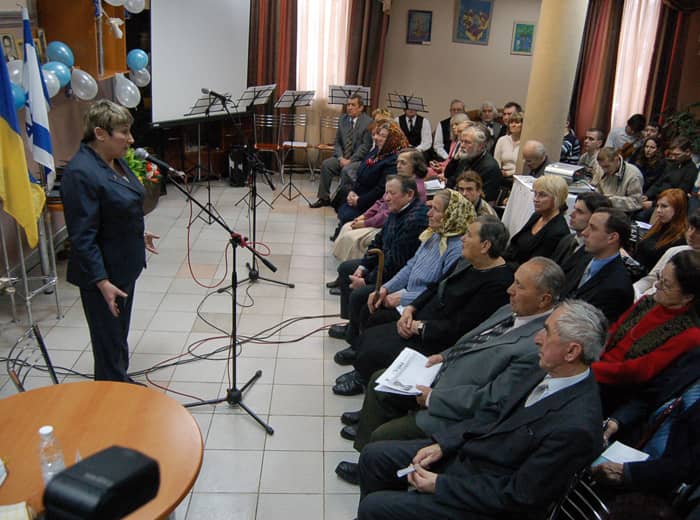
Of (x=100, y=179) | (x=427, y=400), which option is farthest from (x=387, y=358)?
(x=100, y=179)

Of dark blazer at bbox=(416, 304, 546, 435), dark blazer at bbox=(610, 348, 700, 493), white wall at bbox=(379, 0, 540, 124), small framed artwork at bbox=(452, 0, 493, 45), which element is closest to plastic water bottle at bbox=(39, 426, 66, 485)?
dark blazer at bbox=(416, 304, 546, 435)

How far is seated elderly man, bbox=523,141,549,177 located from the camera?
16.5ft

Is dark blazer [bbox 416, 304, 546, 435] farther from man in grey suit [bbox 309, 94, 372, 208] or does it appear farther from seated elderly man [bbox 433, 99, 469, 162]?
seated elderly man [bbox 433, 99, 469, 162]

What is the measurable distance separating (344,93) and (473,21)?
2339 millimetres

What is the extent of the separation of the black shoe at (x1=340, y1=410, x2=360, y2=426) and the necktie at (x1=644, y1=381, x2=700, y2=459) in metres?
A: 1.44

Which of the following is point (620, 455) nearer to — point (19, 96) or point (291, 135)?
point (19, 96)

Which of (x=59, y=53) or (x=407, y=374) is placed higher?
(x=59, y=53)

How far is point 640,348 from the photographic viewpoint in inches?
91.5

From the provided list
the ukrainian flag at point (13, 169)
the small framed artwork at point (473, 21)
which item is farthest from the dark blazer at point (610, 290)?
the small framed artwork at point (473, 21)

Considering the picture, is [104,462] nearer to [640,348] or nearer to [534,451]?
[534,451]

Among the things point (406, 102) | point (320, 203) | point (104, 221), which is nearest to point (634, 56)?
point (406, 102)

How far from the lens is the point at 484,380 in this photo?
7.71 feet

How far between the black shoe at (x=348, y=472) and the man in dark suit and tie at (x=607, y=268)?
129cm

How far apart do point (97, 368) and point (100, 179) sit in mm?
997
